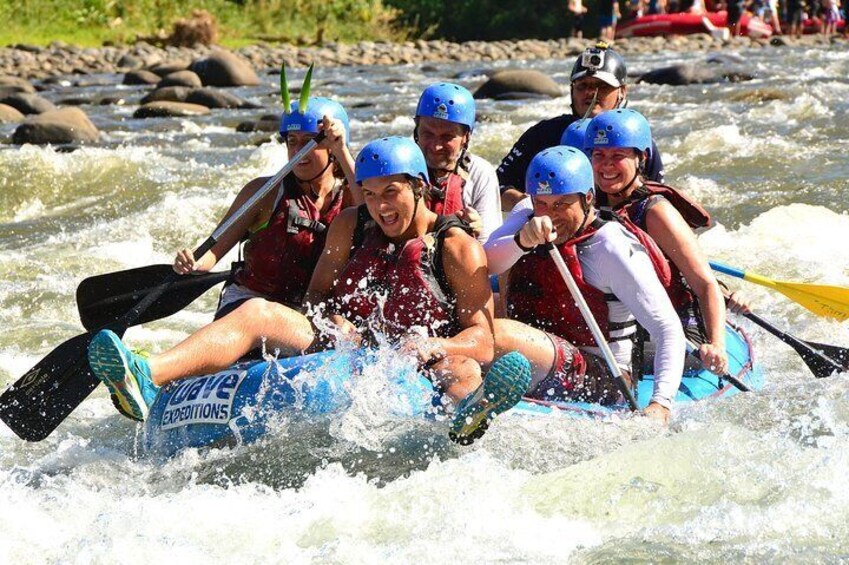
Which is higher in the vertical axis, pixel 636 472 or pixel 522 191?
pixel 522 191

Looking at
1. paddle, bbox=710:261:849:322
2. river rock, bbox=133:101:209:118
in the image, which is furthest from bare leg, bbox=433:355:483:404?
river rock, bbox=133:101:209:118

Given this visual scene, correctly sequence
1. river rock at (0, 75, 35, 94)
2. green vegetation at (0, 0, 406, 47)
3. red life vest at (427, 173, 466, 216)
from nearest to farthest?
red life vest at (427, 173, 466, 216), river rock at (0, 75, 35, 94), green vegetation at (0, 0, 406, 47)

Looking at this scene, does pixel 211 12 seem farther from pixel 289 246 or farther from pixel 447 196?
pixel 289 246

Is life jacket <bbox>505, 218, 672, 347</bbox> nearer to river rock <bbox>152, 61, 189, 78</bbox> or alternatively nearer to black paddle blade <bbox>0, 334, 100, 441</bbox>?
black paddle blade <bbox>0, 334, 100, 441</bbox>

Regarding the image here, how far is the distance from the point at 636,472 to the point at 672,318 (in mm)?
656

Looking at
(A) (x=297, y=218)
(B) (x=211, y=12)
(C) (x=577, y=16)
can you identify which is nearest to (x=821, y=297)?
(A) (x=297, y=218)

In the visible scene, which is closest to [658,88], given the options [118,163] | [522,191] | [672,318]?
[118,163]

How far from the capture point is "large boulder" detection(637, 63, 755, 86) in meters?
19.0

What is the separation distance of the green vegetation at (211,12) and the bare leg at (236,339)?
22367 millimetres

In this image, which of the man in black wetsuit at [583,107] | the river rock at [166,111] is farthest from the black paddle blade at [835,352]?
the river rock at [166,111]

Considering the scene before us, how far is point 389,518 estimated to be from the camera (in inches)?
197

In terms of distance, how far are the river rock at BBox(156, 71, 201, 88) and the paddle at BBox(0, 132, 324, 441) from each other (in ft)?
47.8

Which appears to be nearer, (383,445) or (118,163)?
(383,445)

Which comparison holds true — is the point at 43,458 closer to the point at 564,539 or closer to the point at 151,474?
the point at 151,474
